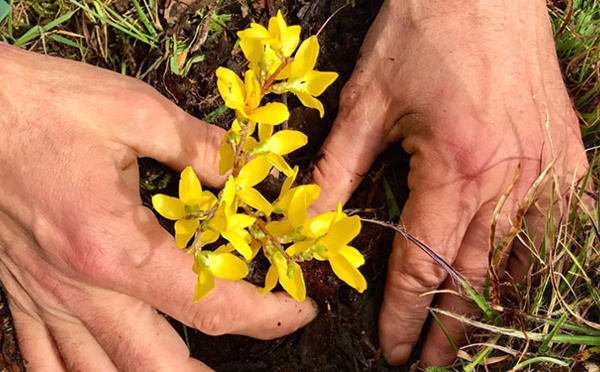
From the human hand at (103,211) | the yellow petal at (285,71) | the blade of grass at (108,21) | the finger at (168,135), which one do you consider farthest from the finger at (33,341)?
the yellow petal at (285,71)

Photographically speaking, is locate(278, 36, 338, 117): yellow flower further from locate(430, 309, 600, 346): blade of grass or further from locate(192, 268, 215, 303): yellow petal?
locate(430, 309, 600, 346): blade of grass

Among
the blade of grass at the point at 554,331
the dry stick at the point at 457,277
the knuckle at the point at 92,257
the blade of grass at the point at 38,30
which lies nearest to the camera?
the blade of grass at the point at 554,331

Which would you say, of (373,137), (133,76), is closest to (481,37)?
(373,137)

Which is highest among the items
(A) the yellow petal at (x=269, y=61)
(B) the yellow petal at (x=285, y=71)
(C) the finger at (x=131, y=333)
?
(A) the yellow petal at (x=269, y=61)

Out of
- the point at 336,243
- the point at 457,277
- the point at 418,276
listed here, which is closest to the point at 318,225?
the point at 336,243

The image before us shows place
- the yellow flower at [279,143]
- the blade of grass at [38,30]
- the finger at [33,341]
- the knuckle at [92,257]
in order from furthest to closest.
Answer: the finger at [33,341]
the blade of grass at [38,30]
the knuckle at [92,257]
the yellow flower at [279,143]

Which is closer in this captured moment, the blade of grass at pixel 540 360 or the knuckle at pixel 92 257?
Answer: the blade of grass at pixel 540 360

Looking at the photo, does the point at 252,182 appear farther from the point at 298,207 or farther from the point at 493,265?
the point at 493,265

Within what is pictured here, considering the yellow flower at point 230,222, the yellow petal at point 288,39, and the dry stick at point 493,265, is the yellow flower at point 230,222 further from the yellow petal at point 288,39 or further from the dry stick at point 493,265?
the dry stick at point 493,265

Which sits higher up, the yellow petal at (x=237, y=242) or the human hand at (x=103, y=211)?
the yellow petal at (x=237, y=242)
